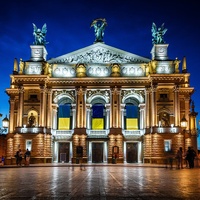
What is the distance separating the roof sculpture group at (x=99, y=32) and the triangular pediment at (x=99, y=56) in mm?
2273

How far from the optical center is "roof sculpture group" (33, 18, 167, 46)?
63.8 m

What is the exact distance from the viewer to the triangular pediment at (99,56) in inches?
2475

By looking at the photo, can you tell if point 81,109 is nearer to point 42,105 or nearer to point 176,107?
point 42,105

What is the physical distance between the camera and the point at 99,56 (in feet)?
207

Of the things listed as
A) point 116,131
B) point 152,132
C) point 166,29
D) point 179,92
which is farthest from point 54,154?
point 166,29

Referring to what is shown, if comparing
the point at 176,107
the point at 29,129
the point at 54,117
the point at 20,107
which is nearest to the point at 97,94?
the point at 54,117

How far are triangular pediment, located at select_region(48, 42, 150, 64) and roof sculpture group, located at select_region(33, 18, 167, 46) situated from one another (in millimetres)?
2273

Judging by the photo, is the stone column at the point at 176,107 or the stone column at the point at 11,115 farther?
the stone column at the point at 11,115

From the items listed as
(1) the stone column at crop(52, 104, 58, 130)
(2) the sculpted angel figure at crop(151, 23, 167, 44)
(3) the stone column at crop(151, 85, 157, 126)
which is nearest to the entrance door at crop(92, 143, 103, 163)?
(1) the stone column at crop(52, 104, 58, 130)

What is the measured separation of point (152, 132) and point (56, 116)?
16488mm

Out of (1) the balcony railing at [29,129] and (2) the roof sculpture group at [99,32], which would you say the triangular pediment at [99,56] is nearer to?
(2) the roof sculpture group at [99,32]

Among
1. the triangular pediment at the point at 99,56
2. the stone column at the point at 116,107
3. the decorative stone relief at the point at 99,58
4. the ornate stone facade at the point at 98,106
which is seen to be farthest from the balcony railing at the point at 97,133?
the decorative stone relief at the point at 99,58

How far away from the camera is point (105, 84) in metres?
61.8

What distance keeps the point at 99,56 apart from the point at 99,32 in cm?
477
